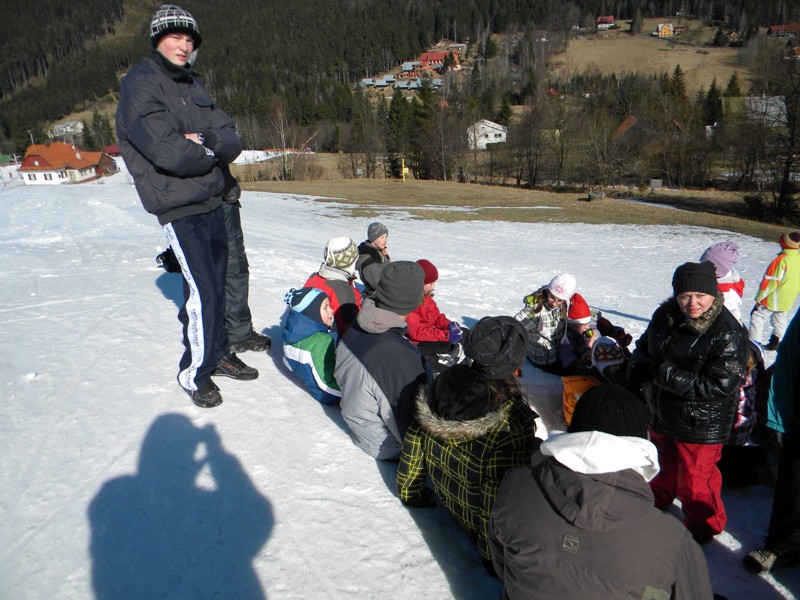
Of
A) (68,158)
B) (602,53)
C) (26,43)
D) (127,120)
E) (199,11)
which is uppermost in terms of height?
(199,11)

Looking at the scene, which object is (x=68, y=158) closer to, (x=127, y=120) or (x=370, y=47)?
(x=127, y=120)

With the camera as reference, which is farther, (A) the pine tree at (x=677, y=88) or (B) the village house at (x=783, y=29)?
(B) the village house at (x=783, y=29)

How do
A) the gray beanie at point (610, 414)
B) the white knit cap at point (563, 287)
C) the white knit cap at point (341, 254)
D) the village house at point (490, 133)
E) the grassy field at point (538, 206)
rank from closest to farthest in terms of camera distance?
the gray beanie at point (610, 414) < the white knit cap at point (341, 254) < the white knit cap at point (563, 287) < the grassy field at point (538, 206) < the village house at point (490, 133)

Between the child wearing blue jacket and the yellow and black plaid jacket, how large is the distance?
3.80ft

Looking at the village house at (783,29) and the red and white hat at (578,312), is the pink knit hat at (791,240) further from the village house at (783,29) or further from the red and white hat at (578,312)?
the village house at (783,29)

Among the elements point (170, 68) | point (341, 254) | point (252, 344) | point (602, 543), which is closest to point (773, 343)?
point (341, 254)

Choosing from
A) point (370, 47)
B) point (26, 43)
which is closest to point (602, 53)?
point (370, 47)

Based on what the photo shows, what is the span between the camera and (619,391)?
192 cm

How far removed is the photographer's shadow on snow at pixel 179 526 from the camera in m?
2.13

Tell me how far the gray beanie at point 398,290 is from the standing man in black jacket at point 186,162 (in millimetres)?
1223

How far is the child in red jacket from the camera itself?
4.01 m

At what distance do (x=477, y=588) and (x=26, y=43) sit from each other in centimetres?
21118

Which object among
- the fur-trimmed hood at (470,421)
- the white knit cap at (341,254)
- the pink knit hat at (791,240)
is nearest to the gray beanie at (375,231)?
the white knit cap at (341,254)

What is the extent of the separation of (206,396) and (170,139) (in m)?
1.71
